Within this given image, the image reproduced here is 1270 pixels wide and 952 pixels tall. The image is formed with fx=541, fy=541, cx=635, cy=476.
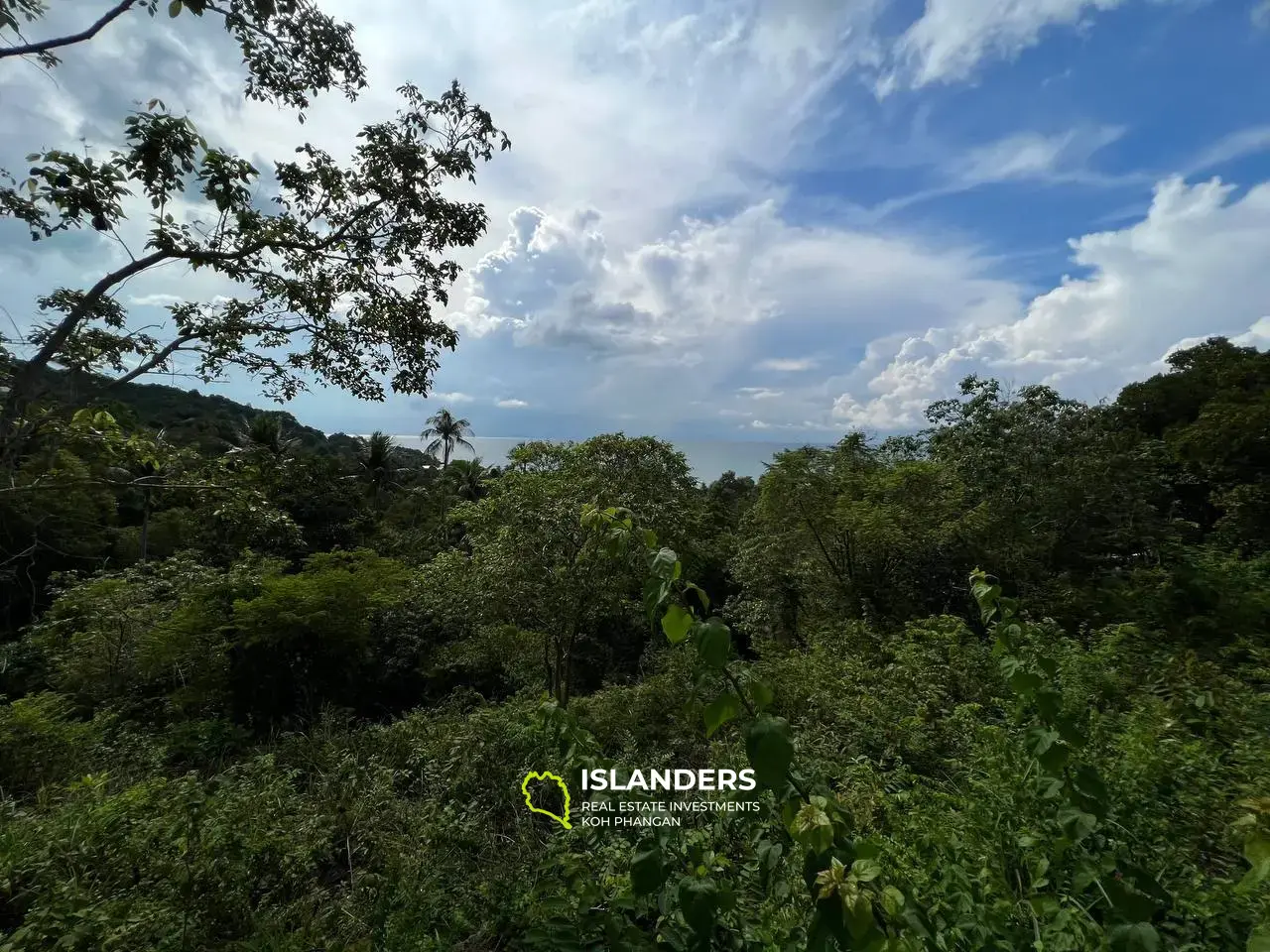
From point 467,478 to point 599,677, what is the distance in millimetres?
12688

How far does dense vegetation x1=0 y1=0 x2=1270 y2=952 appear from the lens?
1.47 metres

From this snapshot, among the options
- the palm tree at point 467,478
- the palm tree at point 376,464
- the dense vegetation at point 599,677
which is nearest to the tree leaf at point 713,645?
the dense vegetation at point 599,677

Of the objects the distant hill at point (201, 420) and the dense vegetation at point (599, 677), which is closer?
the dense vegetation at point (599, 677)

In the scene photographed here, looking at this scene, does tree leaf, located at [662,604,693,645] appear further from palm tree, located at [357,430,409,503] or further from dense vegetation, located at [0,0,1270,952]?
palm tree, located at [357,430,409,503]

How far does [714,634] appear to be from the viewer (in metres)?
1.03

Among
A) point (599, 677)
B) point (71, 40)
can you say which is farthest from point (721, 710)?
point (599, 677)

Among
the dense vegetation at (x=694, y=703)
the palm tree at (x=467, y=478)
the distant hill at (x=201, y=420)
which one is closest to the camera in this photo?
the dense vegetation at (x=694, y=703)

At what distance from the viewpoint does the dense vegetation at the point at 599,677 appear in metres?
1.47

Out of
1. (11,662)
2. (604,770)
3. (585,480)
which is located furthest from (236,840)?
(11,662)

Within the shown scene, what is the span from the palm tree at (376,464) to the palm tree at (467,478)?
2.94 metres

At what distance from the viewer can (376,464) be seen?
2286 cm

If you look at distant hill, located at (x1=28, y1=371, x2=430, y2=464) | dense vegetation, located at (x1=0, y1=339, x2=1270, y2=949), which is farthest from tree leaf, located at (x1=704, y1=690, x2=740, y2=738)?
distant hill, located at (x1=28, y1=371, x2=430, y2=464)

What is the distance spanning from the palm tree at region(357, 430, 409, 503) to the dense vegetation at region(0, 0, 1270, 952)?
38.9 feet

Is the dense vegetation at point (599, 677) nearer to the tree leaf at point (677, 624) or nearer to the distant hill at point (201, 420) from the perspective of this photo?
the tree leaf at point (677, 624)
